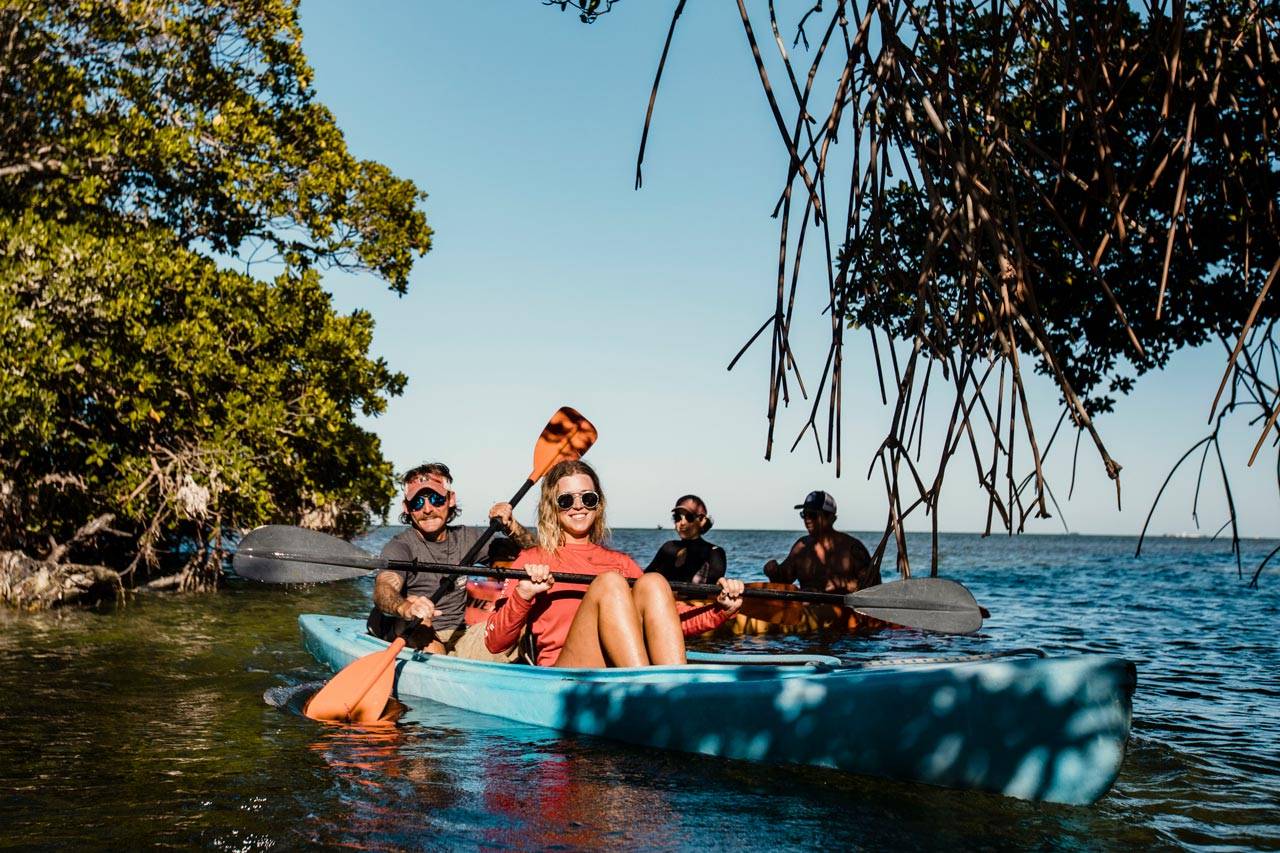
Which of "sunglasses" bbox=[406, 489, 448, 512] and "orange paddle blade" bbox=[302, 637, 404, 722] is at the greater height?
"sunglasses" bbox=[406, 489, 448, 512]

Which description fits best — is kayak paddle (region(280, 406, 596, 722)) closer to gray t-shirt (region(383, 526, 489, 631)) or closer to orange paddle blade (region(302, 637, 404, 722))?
orange paddle blade (region(302, 637, 404, 722))

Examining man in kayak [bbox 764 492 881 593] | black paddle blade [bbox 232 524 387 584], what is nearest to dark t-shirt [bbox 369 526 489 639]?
black paddle blade [bbox 232 524 387 584]

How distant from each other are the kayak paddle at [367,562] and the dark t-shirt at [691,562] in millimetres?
1715

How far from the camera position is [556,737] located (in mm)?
5117

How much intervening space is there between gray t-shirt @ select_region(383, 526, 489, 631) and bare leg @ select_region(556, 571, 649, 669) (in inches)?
59.2

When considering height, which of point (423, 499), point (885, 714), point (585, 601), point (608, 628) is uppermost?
point (423, 499)

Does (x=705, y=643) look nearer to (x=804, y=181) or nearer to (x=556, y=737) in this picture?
(x=556, y=737)

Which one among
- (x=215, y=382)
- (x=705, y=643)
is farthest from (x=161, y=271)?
(x=705, y=643)

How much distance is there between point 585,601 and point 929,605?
5.75 feet

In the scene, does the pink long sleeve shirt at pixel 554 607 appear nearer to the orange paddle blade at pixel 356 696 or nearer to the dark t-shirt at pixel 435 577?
the orange paddle blade at pixel 356 696

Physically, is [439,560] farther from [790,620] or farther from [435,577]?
[790,620]

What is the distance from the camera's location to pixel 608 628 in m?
5.03

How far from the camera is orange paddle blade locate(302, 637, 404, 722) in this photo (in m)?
5.62

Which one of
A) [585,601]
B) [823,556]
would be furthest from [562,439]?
[823,556]
